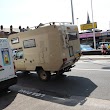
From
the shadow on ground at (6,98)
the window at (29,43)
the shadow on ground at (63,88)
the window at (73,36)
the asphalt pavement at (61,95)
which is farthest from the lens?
the window at (29,43)

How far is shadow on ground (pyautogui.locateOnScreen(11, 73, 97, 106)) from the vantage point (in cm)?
749

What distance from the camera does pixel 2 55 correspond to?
8.38 metres

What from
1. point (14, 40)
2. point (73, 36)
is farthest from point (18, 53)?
point (73, 36)

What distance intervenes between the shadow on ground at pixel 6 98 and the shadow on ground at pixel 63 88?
582 mm

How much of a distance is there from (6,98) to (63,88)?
2.44 metres

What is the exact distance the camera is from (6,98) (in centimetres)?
813

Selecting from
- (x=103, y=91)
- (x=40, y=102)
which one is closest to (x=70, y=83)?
(x=103, y=91)

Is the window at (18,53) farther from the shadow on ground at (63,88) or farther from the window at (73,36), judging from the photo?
the window at (73,36)

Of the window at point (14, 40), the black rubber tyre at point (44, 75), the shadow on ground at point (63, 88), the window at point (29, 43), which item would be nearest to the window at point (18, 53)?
the window at point (14, 40)

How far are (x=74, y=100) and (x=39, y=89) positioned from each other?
7.87 ft

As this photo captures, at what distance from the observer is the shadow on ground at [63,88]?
7.49 m

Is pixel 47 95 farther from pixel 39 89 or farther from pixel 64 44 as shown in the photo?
pixel 64 44

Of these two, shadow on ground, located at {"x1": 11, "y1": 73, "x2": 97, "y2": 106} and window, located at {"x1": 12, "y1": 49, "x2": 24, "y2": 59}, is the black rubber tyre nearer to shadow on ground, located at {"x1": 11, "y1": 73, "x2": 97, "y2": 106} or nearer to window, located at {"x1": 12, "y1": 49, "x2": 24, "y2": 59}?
shadow on ground, located at {"x1": 11, "y1": 73, "x2": 97, "y2": 106}

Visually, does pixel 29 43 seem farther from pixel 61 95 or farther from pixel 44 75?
pixel 61 95
